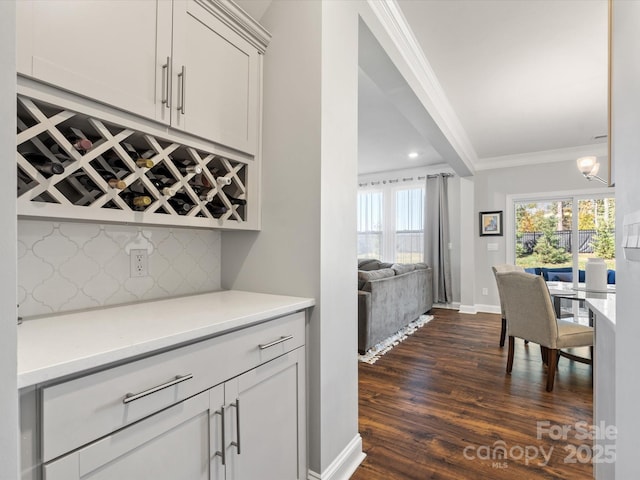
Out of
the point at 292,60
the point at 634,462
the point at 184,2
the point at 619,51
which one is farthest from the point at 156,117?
the point at 634,462

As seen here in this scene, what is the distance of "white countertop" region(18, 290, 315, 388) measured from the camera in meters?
0.71

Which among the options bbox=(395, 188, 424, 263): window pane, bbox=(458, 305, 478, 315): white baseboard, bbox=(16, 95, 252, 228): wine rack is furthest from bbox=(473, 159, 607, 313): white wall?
bbox=(16, 95, 252, 228): wine rack

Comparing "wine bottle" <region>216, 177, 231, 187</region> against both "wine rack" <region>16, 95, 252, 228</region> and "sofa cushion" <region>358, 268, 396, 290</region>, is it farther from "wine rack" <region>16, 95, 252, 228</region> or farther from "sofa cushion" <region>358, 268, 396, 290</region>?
"sofa cushion" <region>358, 268, 396, 290</region>

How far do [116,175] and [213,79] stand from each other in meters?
0.61

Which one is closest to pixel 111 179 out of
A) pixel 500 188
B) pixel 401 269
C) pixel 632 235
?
pixel 632 235

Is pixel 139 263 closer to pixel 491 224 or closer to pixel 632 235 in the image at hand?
pixel 632 235

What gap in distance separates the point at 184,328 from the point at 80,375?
0.27 meters

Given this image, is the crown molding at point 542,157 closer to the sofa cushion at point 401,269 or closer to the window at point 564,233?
the window at point 564,233

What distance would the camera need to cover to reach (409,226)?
6574 millimetres

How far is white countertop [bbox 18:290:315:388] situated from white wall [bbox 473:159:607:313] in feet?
16.7

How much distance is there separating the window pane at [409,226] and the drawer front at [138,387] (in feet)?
18.5

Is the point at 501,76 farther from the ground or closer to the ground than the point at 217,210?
farther from the ground

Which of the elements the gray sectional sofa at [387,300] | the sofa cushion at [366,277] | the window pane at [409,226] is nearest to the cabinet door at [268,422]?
the gray sectional sofa at [387,300]

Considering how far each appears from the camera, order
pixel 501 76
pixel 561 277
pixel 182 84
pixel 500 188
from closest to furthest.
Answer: pixel 182 84 < pixel 501 76 < pixel 561 277 < pixel 500 188
